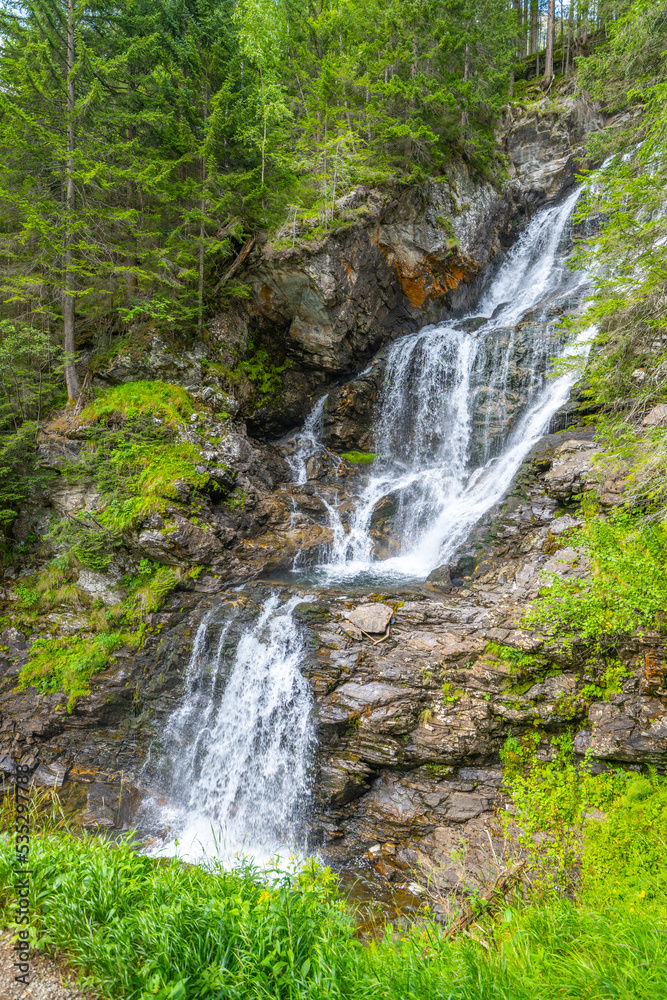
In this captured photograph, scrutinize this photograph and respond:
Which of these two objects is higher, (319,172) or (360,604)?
(319,172)

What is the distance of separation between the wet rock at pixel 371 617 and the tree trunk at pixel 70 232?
9.22 meters

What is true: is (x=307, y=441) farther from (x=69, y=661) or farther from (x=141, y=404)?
(x=69, y=661)

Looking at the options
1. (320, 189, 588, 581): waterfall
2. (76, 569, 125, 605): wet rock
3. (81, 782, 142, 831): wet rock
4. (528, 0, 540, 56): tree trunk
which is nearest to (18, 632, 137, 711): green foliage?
(76, 569, 125, 605): wet rock

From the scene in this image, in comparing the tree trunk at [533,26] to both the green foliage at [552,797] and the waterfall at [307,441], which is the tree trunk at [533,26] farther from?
the green foliage at [552,797]

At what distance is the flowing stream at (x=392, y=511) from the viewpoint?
727 centimetres

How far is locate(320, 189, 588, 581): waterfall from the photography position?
11.3 metres

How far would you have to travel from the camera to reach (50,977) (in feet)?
8.61

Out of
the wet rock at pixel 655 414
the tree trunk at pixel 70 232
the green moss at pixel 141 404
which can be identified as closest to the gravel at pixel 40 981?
the wet rock at pixel 655 414

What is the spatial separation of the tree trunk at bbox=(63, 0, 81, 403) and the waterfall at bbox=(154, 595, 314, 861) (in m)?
7.67

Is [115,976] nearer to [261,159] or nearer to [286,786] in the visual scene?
[286,786]

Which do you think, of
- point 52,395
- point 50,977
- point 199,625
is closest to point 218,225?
point 52,395

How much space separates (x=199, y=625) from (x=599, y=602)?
715 cm

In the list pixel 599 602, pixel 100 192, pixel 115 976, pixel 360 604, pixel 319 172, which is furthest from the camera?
pixel 319 172

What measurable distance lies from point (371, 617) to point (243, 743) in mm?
3154
